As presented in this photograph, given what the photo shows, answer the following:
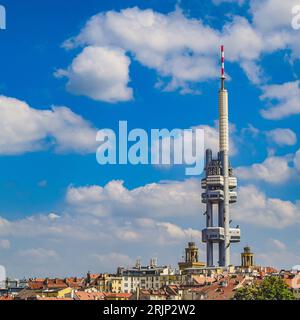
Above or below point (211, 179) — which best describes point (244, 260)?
below

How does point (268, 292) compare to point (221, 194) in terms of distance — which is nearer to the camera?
point (268, 292)

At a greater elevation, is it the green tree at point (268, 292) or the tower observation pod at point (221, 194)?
the tower observation pod at point (221, 194)

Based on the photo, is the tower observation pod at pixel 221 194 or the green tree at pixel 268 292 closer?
the green tree at pixel 268 292

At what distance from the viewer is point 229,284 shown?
191 ft

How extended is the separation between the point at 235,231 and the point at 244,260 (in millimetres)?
5034

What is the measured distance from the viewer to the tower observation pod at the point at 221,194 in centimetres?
8856

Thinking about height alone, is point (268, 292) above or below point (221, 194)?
below

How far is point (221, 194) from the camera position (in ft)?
300

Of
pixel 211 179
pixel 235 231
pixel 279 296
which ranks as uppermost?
pixel 211 179

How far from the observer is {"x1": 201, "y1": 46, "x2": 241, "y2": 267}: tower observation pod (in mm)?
88562

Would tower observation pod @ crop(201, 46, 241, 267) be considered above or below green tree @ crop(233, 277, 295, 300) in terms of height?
above

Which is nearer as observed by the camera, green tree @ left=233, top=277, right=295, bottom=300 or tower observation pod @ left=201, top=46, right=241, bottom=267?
green tree @ left=233, top=277, right=295, bottom=300
